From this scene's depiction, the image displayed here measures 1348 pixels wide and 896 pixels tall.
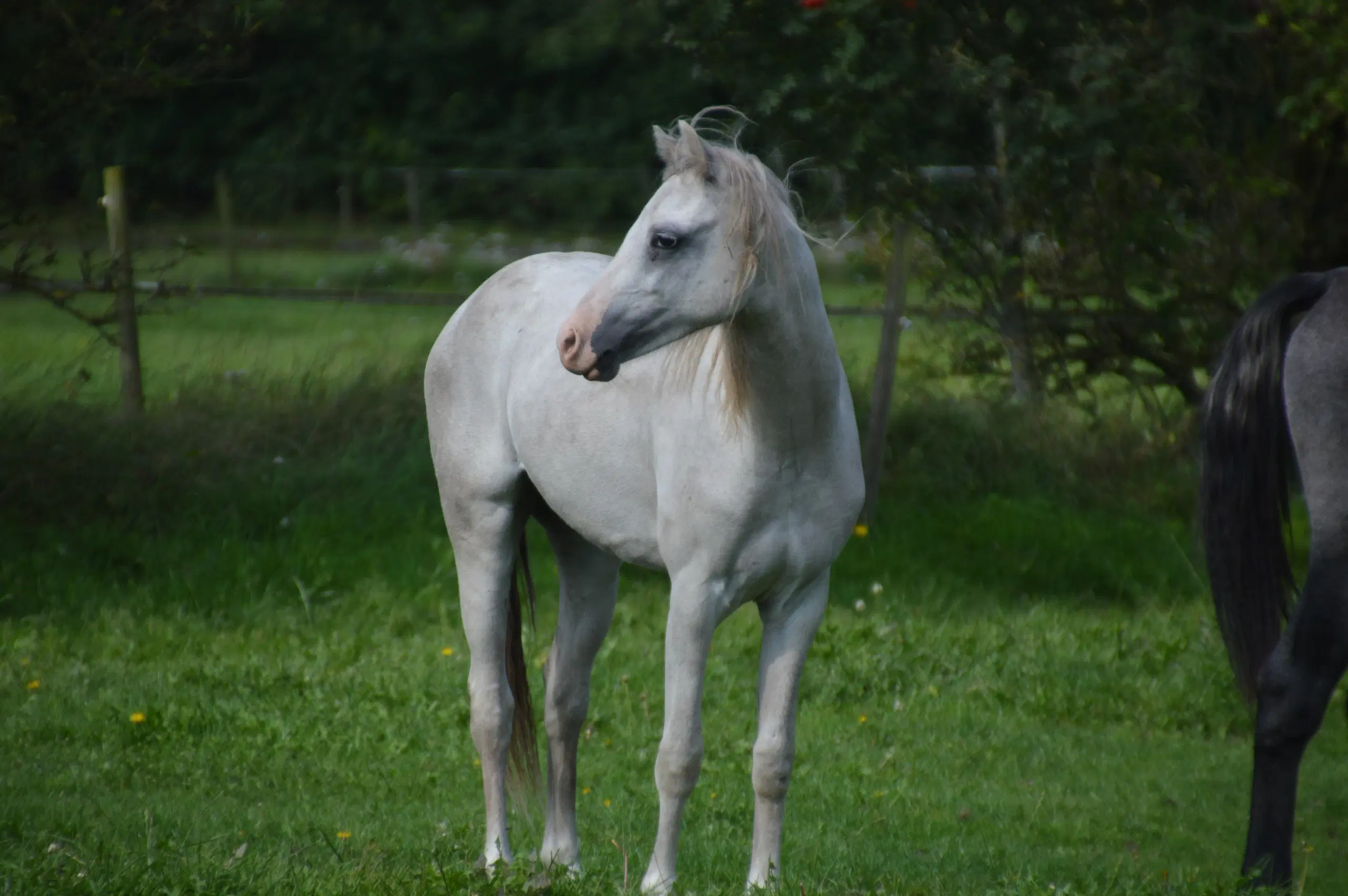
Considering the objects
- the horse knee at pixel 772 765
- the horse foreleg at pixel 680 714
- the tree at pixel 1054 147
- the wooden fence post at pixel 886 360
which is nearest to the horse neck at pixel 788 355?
the horse foreleg at pixel 680 714

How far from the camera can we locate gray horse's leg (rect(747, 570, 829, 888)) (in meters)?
3.55

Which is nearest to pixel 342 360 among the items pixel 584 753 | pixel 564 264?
pixel 584 753

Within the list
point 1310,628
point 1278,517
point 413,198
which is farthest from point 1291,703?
point 413,198

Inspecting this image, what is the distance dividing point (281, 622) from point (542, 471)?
130 inches

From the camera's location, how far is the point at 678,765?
3.53 meters

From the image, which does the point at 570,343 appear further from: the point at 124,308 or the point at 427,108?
the point at 427,108

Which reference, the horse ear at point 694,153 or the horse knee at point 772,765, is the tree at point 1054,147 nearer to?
the horse ear at point 694,153

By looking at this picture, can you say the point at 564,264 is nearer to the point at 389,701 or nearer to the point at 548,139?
the point at 389,701

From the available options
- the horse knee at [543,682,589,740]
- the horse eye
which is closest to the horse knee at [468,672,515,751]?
the horse knee at [543,682,589,740]

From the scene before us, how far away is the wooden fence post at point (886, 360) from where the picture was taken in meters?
7.64

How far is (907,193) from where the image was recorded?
746cm

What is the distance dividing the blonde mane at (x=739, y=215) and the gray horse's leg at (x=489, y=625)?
3.13ft

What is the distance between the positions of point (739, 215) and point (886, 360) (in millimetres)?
4566

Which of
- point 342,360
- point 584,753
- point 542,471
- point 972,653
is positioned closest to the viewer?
point 542,471
